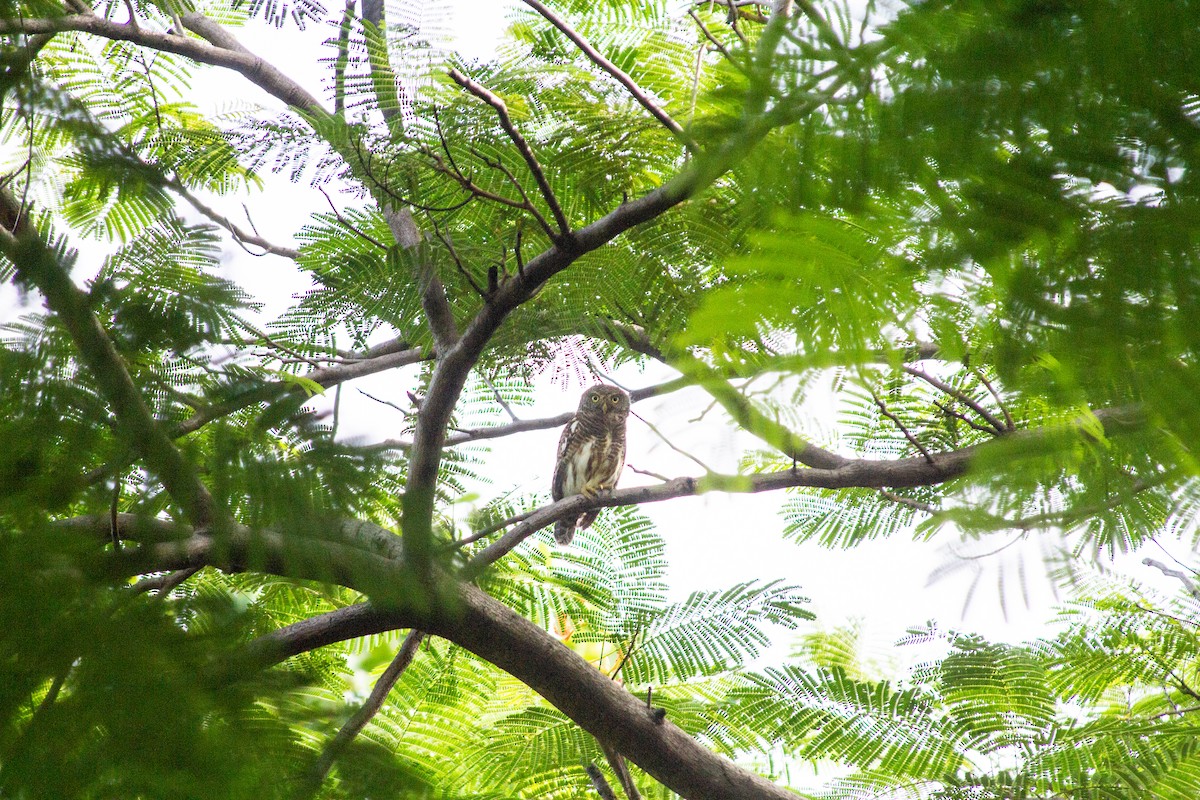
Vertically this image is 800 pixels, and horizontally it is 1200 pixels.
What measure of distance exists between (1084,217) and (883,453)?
406 cm

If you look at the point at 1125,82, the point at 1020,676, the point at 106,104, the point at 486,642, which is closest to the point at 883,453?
the point at 1020,676

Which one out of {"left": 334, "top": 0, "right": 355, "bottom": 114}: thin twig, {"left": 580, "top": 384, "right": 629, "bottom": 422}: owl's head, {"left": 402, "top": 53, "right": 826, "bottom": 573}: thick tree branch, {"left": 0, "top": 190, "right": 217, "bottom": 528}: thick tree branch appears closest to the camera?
{"left": 402, "top": 53, "right": 826, "bottom": 573}: thick tree branch

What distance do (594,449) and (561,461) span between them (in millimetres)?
284

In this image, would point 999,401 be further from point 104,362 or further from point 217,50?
point 217,50

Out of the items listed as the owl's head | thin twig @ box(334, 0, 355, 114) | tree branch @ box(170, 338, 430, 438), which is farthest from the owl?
thin twig @ box(334, 0, 355, 114)

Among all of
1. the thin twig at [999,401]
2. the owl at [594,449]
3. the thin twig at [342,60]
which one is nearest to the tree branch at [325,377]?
the thin twig at [342,60]

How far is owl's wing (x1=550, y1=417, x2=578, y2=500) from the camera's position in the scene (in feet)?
21.3

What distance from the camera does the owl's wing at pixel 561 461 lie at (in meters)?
6.49

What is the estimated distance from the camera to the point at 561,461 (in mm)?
6531

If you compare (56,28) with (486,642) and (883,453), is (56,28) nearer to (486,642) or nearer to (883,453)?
(486,642)

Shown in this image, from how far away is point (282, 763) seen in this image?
91cm

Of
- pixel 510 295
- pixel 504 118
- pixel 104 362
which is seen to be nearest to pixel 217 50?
pixel 510 295

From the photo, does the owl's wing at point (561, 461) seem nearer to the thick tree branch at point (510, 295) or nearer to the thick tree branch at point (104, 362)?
the thick tree branch at point (510, 295)

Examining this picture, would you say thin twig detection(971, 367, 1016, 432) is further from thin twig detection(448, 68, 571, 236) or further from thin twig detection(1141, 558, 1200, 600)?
thin twig detection(448, 68, 571, 236)
